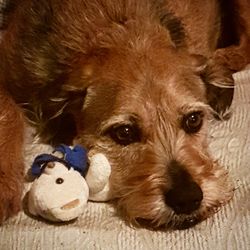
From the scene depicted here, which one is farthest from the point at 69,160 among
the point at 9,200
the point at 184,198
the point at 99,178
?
the point at 184,198

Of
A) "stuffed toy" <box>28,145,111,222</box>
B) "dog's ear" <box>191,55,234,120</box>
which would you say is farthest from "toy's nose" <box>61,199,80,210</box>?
"dog's ear" <box>191,55,234,120</box>

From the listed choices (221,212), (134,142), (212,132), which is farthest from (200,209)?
(212,132)

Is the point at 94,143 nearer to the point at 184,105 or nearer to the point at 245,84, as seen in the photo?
the point at 184,105

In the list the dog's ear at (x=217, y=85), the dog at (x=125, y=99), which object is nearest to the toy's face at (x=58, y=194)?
the dog at (x=125, y=99)

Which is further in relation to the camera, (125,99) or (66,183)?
(125,99)

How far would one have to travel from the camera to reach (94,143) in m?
1.95

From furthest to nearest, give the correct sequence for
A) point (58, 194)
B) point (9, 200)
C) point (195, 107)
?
point (195, 107) < point (9, 200) < point (58, 194)

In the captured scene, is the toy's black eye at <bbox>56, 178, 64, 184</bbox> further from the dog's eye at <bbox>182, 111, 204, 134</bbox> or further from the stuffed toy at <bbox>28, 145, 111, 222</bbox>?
the dog's eye at <bbox>182, 111, 204, 134</bbox>

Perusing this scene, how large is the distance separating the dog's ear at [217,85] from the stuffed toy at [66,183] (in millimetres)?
487

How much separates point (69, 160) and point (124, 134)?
0.62ft

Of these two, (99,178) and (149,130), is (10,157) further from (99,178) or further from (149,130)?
(149,130)

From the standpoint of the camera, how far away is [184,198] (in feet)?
5.57

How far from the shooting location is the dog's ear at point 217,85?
6.98 ft

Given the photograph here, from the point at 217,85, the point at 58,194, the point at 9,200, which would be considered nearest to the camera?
the point at 58,194
